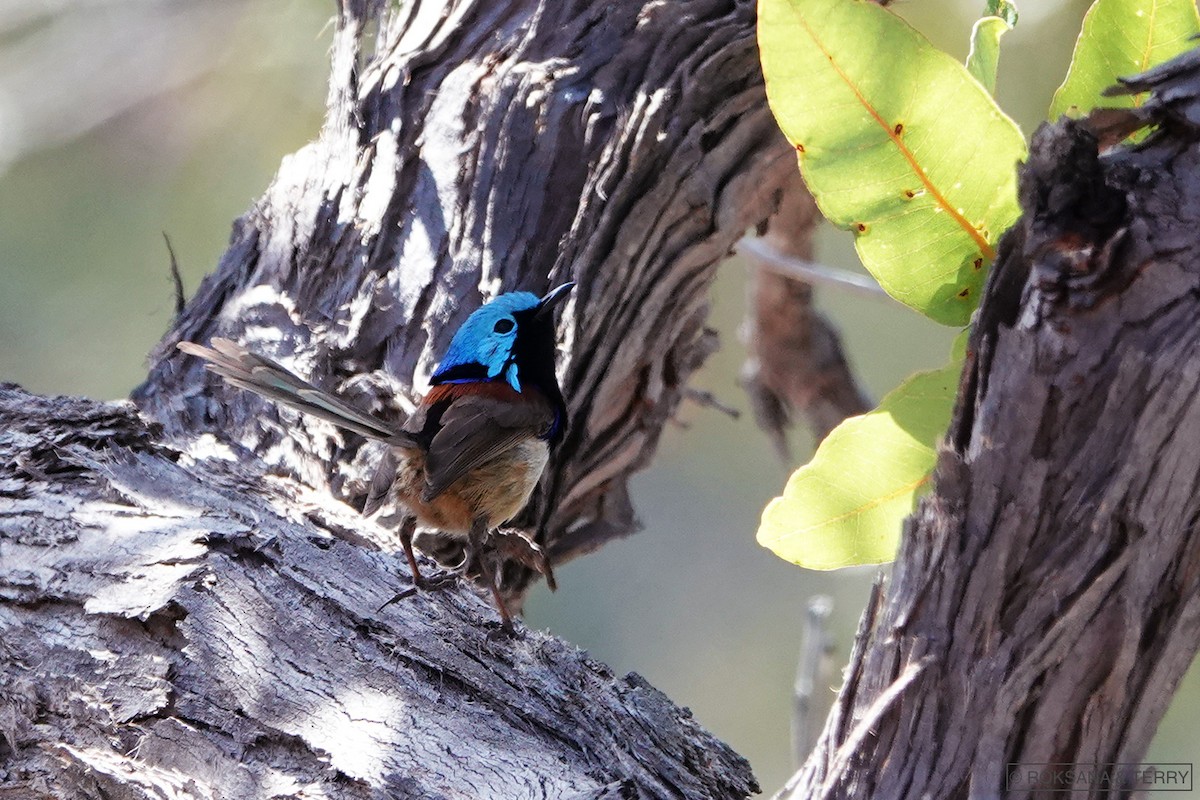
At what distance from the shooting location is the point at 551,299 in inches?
132

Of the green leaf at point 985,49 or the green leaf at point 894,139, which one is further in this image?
the green leaf at point 985,49

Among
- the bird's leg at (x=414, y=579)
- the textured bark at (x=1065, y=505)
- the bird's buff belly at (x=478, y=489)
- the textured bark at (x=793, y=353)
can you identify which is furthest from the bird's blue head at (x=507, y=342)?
the textured bark at (x=793, y=353)

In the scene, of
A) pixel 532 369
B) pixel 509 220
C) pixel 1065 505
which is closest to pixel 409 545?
pixel 532 369

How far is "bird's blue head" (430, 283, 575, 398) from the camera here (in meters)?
3.36

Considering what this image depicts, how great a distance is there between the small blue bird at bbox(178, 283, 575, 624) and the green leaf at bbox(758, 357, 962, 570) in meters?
1.00

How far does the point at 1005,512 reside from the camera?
68.0 inches

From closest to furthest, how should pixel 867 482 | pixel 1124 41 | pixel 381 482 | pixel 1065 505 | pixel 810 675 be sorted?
pixel 1065 505, pixel 1124 41, pixel 867 482, pixel 381 482, pixel 810 675

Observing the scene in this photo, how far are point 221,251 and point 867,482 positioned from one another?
18.4 ft

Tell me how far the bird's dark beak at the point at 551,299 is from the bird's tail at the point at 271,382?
68 centimetres

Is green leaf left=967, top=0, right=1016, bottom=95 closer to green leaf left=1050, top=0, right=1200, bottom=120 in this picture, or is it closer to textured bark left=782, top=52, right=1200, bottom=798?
green leaf left=1050, top=0, right=1200, bottom=120

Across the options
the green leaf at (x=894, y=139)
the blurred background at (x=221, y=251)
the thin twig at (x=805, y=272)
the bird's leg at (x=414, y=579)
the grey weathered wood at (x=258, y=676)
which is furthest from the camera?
the blurred background at (x=221, y=251)

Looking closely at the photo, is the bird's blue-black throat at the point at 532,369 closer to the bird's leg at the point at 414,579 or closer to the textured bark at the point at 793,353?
the bird's leg at the point at 414,579

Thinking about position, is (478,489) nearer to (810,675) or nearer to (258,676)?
(258,676)

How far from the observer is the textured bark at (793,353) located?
5.25 meters
